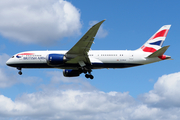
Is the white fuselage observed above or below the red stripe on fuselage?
below

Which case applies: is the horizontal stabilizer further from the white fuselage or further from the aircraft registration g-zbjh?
the white fuselage

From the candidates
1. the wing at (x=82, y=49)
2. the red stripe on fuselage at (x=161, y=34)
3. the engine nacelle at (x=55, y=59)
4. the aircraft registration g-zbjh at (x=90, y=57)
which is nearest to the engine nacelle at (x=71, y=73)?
the aircraft registration g-zbjh at (x=90, y=57)

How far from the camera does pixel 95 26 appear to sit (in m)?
30.9

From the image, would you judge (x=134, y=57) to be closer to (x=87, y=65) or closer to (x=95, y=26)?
(x=87, y=65)

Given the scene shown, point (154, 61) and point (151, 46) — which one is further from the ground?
point (151, 46)

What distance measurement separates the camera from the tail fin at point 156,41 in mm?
41781

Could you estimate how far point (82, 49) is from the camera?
36.9m

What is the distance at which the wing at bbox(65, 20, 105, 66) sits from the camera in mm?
32484

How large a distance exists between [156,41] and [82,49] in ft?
40.9

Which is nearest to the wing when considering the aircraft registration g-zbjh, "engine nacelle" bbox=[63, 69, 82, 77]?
the aircraft registration g-zbjh

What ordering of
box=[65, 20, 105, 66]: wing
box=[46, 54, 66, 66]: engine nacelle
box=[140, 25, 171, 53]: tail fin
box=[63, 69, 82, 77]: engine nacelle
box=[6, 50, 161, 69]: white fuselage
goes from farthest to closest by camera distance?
box=[63, 69, 82, 77]: engine nacelle, box=[140, 25, 171, 53]: tail fin, box=[6, 50, 161, 69]: white fuselage, box=[46, 54, 66, 66]: engine nacelle, box=[65, 20, 105, 66]: wing

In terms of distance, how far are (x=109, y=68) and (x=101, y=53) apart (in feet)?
8.43

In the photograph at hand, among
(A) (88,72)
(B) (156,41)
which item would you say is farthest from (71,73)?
(B) (156,41)

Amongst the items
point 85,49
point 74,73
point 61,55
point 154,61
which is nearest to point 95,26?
point 85,49
